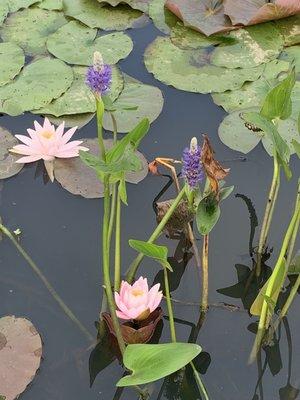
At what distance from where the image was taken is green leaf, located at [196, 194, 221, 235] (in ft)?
5.07

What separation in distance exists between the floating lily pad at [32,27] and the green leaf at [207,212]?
1352mm

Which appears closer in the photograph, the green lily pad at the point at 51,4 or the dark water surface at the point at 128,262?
the dark water surface at the point at 128,262

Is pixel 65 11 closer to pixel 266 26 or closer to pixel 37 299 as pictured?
pixel 266 26

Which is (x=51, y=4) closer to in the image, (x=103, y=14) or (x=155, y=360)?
(x=103, y=14)

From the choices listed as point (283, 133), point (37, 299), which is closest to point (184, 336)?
point (37, 299)

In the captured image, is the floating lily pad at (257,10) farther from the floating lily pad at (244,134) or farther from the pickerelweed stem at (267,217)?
the pickerelweed stem at (267,217)

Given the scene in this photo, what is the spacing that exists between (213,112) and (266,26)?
55 cm

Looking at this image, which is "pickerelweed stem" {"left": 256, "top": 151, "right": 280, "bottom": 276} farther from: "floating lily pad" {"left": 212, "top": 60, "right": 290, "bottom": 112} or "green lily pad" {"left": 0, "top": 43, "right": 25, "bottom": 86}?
"green lily pad" {"left": 0, "top": 43, "right": 25, "bottom": 86}

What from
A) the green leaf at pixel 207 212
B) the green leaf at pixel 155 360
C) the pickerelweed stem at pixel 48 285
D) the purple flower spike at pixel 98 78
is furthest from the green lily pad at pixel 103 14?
the green leaf at pixel 155 360

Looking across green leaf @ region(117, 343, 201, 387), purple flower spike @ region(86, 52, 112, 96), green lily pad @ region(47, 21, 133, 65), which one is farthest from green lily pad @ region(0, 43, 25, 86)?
green leaf @ region(117, 343, 201, 387)

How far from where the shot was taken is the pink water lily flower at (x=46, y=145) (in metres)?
2.13

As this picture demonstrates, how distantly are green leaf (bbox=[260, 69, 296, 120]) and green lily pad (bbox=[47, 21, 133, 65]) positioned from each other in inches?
44.7

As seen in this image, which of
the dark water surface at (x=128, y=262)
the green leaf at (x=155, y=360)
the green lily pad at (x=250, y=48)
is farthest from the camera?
the green lily pad at (x=250, y=48)

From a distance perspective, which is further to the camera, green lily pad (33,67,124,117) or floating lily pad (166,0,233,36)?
floating lily pad (166,0,233,36)
